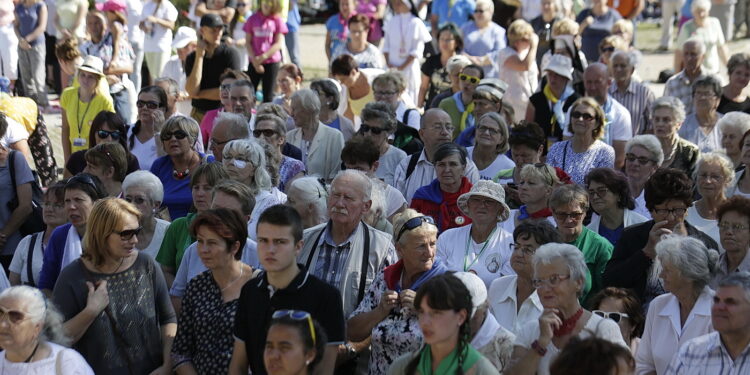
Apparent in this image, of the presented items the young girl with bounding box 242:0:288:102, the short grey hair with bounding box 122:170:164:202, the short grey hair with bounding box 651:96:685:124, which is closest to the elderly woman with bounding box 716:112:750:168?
the short grey hair with bounding box 651:96:685:124

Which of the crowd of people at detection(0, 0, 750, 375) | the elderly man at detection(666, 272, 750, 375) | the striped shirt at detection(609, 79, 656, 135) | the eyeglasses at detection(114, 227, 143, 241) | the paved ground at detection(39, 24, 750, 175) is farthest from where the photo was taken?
the paved ground at detection(39, 24, 750, 175)

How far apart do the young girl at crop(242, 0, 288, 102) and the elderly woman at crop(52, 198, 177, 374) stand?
8072 mm

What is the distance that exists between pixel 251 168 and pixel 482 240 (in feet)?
5.53

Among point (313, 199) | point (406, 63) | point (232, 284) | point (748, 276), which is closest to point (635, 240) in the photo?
point (748, 276)

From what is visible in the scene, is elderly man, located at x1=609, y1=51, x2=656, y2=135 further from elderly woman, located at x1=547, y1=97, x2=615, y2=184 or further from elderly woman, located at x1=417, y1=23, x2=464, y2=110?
elderly woman, located at x1=547, y1=97, x2=615, y2=184

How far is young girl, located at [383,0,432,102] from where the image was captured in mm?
14086

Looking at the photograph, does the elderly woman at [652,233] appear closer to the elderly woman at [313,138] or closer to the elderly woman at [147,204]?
the elderly woman at [147,204]

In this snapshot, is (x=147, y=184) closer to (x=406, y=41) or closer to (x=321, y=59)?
(x=406, y=41)

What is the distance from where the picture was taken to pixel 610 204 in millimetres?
7297

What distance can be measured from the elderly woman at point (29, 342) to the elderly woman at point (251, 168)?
7.58 feet

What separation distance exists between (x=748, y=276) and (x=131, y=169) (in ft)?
16.2

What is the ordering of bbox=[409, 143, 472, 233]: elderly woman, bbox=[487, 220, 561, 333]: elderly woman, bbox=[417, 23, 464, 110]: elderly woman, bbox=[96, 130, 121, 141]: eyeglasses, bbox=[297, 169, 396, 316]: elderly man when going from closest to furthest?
bbox=[487, 220, 561, 333]: elderly woman < bbox=[297, 169, 396, 316]: elderly man < bbox=[409, 143, 472, 233]: elderly woman < bbox=[96, 130, 121, 141]: eyeglasses < bbox=[417, 23, 464, 110]: elderly woman

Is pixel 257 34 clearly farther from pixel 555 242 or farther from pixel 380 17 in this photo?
pixel 555 242

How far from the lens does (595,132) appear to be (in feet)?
29.3
